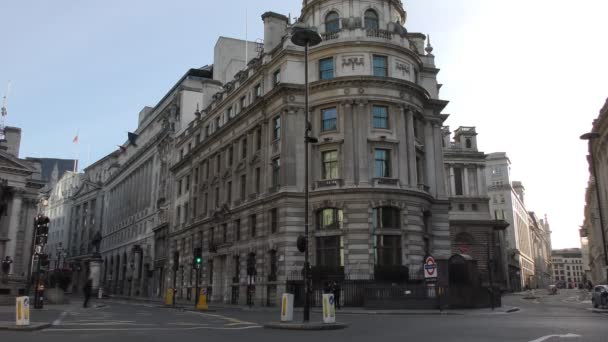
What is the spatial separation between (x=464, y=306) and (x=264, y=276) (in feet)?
49.0

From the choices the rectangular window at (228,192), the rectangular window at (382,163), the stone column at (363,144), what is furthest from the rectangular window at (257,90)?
the rectangular window at (382,163)

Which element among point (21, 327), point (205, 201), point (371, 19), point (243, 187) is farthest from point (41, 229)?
Result: point (371, 19)

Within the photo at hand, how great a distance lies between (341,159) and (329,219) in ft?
14.2

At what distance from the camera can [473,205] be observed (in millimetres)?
77625

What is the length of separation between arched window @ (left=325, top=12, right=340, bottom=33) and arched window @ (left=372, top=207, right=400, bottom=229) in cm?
1471

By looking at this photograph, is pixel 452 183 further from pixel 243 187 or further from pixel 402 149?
pixel 402 149

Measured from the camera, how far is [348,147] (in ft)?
123

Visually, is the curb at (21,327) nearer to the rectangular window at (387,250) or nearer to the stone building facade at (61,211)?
the rectangular window at (387,250)

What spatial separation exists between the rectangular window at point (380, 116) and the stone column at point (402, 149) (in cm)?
85

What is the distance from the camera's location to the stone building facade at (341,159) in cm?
3625

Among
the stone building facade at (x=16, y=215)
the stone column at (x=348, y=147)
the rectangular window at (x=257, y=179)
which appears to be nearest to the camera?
the stone column at (x=348, y=147)

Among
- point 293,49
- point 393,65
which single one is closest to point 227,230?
point 293,49

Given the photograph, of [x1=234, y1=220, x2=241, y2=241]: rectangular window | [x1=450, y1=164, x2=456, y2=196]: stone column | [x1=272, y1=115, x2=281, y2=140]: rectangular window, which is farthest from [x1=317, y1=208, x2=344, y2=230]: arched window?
[x1=450, y1=164, x2=456, y2=196]: stone column

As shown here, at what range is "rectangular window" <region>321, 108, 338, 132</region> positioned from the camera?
128ft
